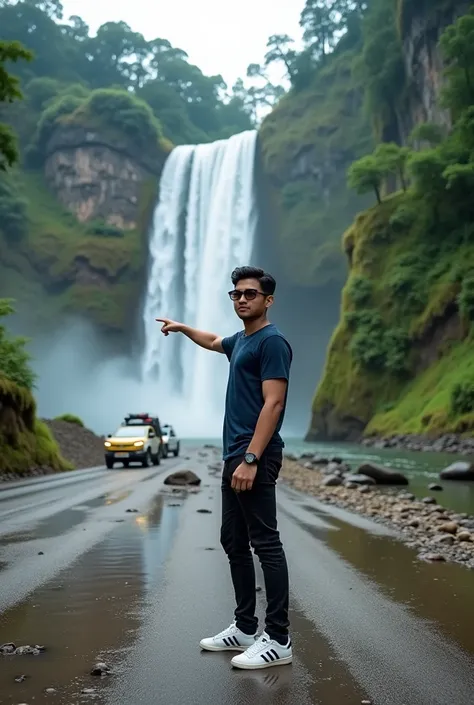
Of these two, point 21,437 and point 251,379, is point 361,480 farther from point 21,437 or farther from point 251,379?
point 251,379

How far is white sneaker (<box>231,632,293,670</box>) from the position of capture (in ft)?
13.0

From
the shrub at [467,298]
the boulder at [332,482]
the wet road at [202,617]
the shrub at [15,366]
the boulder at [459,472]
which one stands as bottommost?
the wet road at [202,617]

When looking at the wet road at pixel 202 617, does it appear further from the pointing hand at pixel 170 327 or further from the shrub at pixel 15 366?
the shrub at pixel 15 366

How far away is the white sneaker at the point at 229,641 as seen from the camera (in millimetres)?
4305

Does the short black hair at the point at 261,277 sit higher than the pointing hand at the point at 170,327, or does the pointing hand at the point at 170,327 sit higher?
the short black hair at the point at 261,277

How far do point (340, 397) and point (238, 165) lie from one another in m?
34.7

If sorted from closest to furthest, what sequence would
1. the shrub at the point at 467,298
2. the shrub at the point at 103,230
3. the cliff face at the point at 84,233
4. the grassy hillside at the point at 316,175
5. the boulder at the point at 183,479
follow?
the boulder at the point at 183,479 → the shrub at the point at 467,298 → the grassy hillside at the point at 316,175 → the cliff face at the point at 84,233 → the shrub at the point at 103,230

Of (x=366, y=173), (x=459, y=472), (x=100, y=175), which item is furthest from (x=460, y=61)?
(x=100, y=175)

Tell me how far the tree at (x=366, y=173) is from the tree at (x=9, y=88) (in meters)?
46.5

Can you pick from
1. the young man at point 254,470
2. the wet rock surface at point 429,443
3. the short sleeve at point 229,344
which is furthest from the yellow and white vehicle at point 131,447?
the young man at point 254,470

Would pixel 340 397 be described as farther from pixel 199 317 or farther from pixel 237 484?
pixel 237 484

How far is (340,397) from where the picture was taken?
190ft

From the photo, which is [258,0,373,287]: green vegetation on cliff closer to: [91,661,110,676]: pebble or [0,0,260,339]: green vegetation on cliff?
[0,0,260,339]: green vegetation on cliff

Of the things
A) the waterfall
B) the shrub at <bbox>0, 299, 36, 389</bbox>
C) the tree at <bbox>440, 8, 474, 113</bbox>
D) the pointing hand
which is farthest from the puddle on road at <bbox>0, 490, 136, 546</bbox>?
the waterfall
